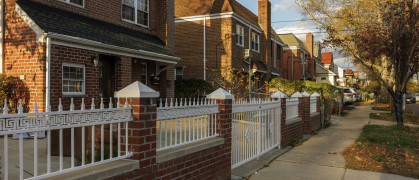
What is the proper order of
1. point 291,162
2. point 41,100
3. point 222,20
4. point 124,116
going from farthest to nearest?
point 222,20 → point 41,100 → point 291,162 → point 124,116

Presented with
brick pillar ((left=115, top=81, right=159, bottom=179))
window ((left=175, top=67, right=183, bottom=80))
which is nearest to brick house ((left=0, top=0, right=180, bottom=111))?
brick pillar ((left=115, top=81, right=159, bottom=179))

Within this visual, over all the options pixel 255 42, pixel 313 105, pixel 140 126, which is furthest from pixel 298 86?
pixel 140 126

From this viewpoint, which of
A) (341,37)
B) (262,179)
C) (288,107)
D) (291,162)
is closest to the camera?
(262,179)

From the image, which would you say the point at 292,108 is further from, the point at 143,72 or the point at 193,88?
the point at 193,88

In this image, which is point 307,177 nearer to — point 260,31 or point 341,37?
point 341,37

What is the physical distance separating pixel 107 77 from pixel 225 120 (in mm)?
6854

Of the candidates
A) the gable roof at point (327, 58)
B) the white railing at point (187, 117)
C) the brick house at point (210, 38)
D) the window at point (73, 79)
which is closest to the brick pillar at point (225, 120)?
the white railing at point (187, 117)

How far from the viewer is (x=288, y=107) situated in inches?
380

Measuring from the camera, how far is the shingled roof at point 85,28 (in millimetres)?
8109

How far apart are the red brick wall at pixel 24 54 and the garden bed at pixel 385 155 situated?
7.78m

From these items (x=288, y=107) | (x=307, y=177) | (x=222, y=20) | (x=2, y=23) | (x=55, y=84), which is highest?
(x=222, y=20)

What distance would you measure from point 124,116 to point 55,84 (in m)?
Result: 5.74

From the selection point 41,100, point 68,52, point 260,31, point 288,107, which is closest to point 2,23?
point 68,52

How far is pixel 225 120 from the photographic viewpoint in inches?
220
